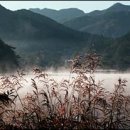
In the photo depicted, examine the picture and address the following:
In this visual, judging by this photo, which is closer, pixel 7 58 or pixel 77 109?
pixel 77 109

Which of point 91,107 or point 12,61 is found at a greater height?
point 91,107

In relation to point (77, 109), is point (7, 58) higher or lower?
lower

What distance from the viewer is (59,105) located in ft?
44.6

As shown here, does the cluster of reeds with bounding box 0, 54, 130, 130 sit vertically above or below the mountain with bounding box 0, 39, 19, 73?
above

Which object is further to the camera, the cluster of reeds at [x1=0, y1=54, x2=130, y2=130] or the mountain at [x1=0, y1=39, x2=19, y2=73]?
the mountain at [x1=0, y1=39, x2=19, y2=73]

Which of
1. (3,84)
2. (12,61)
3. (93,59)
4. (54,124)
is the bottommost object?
(12,61)

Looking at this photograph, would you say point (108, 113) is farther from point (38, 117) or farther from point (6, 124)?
point (6, 124)

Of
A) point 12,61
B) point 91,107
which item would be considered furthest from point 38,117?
point 12,61

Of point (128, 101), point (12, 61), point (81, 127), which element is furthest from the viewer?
point (12, 61)

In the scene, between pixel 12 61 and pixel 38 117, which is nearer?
pixel 38 117

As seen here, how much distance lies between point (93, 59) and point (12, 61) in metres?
88.5

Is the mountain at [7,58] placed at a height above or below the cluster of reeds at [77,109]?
below

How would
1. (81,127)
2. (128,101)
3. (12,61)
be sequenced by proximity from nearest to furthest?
(81,127) → (128,101) → (12,61)

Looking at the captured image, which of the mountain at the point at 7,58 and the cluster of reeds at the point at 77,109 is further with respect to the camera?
the mountain at the point at 7,58
